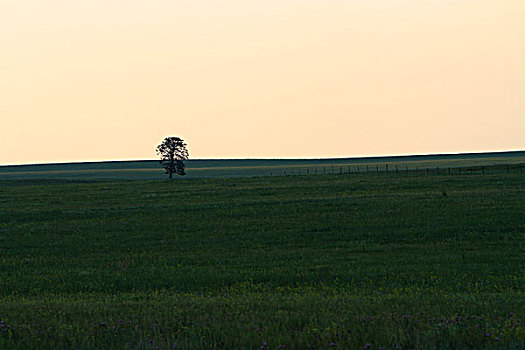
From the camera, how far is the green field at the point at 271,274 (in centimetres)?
970

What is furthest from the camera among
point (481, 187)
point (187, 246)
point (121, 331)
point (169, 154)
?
point (169, 154)

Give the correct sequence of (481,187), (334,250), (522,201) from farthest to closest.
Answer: (481,187) < (522,201) < (334,250)

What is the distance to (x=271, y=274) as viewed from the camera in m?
19.5

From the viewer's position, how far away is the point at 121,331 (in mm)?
10133

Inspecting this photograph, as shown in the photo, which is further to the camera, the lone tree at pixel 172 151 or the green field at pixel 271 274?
the lone tree at pixel 172 151

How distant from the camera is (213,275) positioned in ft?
64.1

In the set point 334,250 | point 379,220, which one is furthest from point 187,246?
point 379,220

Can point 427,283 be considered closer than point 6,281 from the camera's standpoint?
Yes

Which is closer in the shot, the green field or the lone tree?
the green field

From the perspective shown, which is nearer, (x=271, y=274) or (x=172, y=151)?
(x=271, y=274)

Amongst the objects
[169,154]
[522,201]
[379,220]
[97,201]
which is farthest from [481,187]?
[169,154]

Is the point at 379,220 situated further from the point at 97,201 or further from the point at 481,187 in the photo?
the point at 97,201

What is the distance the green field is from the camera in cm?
970

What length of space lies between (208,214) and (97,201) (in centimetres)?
1950
